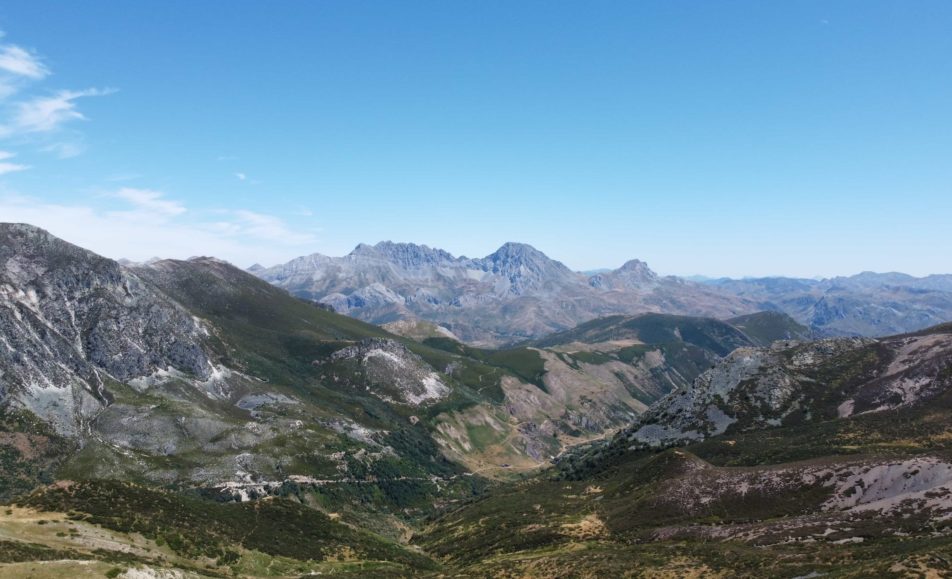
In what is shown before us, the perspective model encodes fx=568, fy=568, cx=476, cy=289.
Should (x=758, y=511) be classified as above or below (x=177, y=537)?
below

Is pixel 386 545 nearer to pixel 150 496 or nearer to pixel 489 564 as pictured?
pixel 489 564

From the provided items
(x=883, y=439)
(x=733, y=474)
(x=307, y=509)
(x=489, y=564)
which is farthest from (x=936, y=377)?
(x=307, y=509)

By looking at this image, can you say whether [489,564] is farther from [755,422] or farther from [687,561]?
[755,422]

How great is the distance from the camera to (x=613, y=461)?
198 metres

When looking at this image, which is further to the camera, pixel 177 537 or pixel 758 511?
pixel 758 511

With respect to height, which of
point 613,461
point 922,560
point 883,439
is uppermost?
point 922,560

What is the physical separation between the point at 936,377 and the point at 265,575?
191m

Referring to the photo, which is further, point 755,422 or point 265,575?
point 755,422

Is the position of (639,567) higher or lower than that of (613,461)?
higher

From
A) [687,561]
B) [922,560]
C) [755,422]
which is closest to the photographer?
[922,560]

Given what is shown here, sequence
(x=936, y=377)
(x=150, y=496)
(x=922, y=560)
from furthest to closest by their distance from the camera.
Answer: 1. (x=936, y=377)
2. (x=150, y=496)
3. (x=922, y=560)

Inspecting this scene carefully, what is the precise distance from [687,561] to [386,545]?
216 ft

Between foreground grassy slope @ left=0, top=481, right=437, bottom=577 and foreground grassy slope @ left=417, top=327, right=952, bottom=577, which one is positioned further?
foreground grassy slope @ left=417, top=327, right=952, bottom=577

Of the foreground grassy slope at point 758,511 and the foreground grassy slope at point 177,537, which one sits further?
the foreground grassy slope at point 758,511
